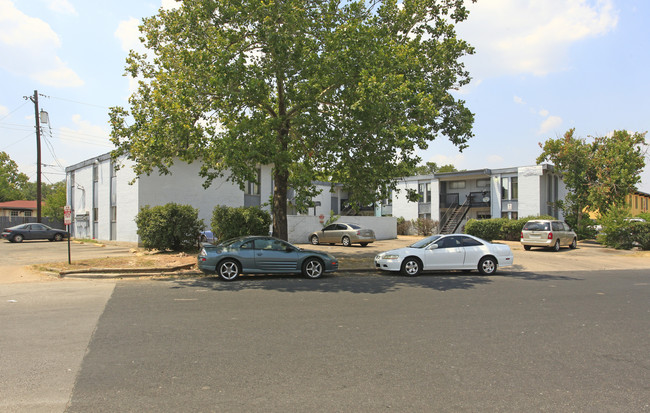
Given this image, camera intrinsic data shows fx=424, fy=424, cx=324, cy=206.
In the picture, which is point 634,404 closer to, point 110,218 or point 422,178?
point 110,218

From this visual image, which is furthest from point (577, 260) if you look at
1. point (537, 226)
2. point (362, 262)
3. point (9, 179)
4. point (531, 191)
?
point (9, 179)

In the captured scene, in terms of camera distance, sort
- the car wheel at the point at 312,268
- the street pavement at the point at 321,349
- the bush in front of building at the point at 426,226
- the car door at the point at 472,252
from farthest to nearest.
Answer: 1. the bush in front of building at the point at 426,226
2. the car door at the point at 472,252
3. the car wheel at the point at 312,268
4. the street pavement at the point at 321,349

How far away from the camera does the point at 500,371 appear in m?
4.81

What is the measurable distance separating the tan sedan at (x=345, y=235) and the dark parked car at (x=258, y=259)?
1256cm

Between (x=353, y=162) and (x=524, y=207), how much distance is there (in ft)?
87.4

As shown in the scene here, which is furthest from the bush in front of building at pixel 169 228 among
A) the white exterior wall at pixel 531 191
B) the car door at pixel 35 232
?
the white exterior wall at pixel 531 191

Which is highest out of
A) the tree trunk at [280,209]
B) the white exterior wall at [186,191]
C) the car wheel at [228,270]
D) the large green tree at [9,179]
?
the large green tree at [9,179]

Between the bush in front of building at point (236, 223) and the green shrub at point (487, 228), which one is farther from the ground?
the bush in front of building at point (236, 223)

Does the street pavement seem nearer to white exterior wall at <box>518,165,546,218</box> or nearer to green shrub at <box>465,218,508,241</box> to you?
green shrub at <box>465,218,508,241</box>

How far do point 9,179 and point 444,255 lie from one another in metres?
76.8

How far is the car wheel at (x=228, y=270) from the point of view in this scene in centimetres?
1219

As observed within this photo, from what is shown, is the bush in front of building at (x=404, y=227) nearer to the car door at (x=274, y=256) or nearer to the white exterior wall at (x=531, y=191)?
the white exterior wall at (x=531, y=191)

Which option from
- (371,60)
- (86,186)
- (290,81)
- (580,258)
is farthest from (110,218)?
(580,258)

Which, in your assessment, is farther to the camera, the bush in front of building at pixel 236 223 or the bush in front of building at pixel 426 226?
the bush in front of building at pixel 426 226
